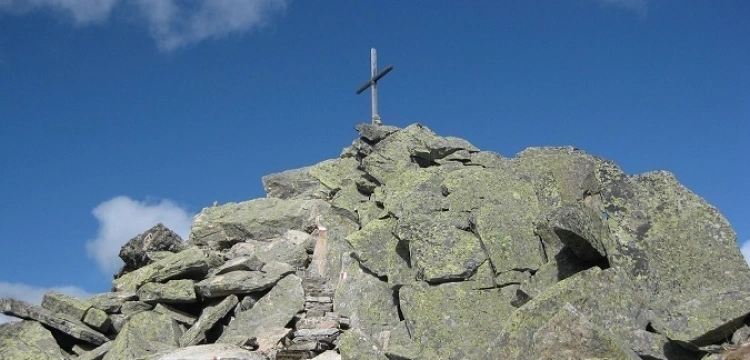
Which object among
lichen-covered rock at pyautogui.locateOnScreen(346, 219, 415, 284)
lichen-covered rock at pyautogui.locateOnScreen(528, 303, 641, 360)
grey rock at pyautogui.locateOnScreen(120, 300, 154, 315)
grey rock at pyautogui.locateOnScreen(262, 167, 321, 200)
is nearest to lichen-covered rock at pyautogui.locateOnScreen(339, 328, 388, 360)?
lichen-covered rock at pyautogui.locateOnScreen(346, 219, 415, 284)

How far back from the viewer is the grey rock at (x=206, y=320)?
2494cm

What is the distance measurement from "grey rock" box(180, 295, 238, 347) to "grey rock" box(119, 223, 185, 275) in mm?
7021

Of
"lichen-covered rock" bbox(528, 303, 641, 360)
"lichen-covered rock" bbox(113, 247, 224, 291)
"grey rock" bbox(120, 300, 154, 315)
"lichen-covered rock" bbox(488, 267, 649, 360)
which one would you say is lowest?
"lichen-covered rock" bbox(528, 303, 641, 360)

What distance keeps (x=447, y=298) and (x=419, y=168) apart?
27.2 feet

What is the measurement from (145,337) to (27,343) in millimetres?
A: 4551

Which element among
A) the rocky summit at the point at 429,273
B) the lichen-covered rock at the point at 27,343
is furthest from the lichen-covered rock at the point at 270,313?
the lichen-covered rock at the point at 27,343

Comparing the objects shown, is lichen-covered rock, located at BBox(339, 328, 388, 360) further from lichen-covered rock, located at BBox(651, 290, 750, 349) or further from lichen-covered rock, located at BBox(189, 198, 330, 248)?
lichen-covered rock, located at BBox(189, 198, 330, 248)

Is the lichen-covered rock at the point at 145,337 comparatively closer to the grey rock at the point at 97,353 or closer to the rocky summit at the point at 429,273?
the rocky summit at the point at 429,273

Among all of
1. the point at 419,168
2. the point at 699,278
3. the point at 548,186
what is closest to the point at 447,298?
the point at 548,186

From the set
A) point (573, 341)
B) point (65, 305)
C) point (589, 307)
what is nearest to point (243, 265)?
point (65, 305)

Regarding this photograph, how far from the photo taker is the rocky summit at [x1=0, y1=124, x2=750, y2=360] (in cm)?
1605

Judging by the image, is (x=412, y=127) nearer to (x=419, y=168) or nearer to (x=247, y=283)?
(x=419, y=168)

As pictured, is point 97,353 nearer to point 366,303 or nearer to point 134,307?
point 134,307

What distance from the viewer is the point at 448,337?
1967 centimetres
